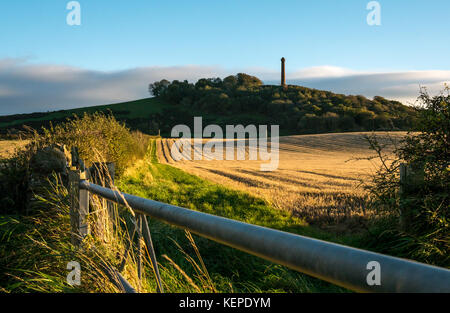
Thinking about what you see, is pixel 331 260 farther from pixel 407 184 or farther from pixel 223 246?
pixel 223 246

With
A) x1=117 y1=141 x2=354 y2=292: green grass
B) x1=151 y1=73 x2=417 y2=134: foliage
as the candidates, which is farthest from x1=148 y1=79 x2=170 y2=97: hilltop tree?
x1=117 y1=141 x2=354 y2=292: green grass

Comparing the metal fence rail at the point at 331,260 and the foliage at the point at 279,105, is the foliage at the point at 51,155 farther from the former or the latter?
→ the foliage at the point at 279,105

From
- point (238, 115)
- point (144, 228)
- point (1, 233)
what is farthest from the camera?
point (238, 115)

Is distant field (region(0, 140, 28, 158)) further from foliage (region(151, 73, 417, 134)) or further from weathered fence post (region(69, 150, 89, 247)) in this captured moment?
foliage (region(151, 73, 417, 134))

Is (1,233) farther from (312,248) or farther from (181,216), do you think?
(312,248)

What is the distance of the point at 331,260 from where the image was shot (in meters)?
0.96

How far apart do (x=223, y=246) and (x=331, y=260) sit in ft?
19.8

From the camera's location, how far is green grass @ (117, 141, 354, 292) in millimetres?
5176

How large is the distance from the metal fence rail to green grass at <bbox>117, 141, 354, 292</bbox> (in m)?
1.34

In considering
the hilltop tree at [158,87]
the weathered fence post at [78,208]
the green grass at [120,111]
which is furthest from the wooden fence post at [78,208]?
the hilltop tree at [158,87]

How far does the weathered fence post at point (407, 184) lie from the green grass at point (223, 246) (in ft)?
4.72
